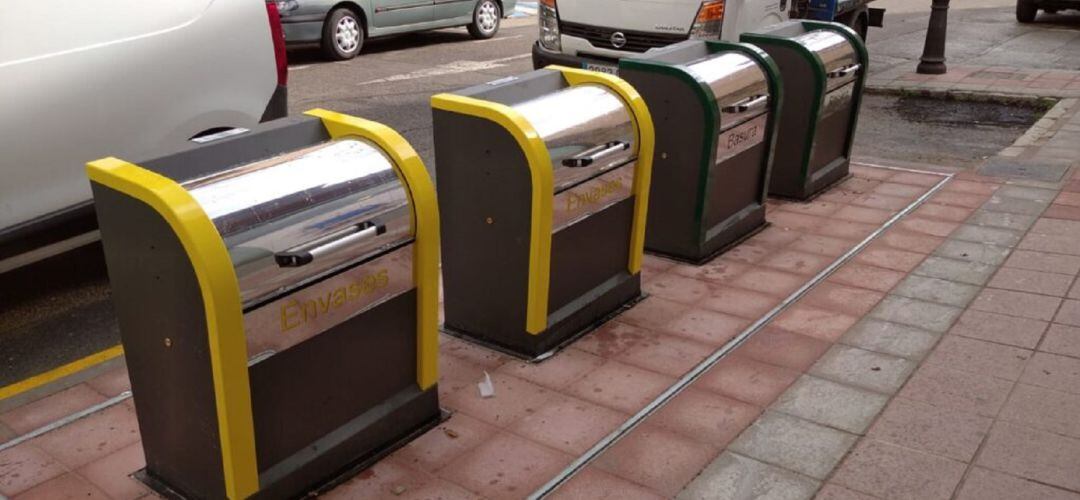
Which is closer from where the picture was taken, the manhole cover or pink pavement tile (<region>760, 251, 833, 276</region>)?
pink pavement tile (<region>760, 251, 833, 276</region>)

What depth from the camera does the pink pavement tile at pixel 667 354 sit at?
4199mm

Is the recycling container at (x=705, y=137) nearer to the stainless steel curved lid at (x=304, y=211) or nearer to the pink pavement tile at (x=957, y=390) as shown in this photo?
the pink pavement tile at (x=957, y=390)

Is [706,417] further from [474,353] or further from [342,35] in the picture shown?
[342,35]

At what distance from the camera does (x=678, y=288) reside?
5.06 m

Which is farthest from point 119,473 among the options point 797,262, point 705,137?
point 797,262

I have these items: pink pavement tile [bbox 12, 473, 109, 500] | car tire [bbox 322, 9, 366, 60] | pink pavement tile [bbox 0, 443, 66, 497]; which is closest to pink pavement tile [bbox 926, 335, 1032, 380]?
pink pavement tile [bbox 12, 473, 109, 500]

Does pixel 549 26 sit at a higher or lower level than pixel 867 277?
higher

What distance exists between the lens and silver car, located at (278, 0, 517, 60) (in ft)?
40.3

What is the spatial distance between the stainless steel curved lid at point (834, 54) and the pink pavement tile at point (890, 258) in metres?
1.26

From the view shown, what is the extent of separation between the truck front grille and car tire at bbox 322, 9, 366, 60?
4.81m

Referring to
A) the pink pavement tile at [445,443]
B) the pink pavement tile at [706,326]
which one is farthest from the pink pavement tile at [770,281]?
the pink pavement tile at [445,443]

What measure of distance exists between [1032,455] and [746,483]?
1098 mm

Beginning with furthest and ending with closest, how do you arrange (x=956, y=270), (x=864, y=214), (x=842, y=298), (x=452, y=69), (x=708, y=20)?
1. (x=452, y=69)
2. (x=708, y=20)
3. (x=864, y=214)
4. (x=956, y=270)
5. (x=842, y=298)

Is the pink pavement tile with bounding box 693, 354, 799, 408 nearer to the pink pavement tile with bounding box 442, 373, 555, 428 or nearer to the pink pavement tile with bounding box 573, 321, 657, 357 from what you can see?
the pink pavement tile with bounding box 573, 321, 657, 357
